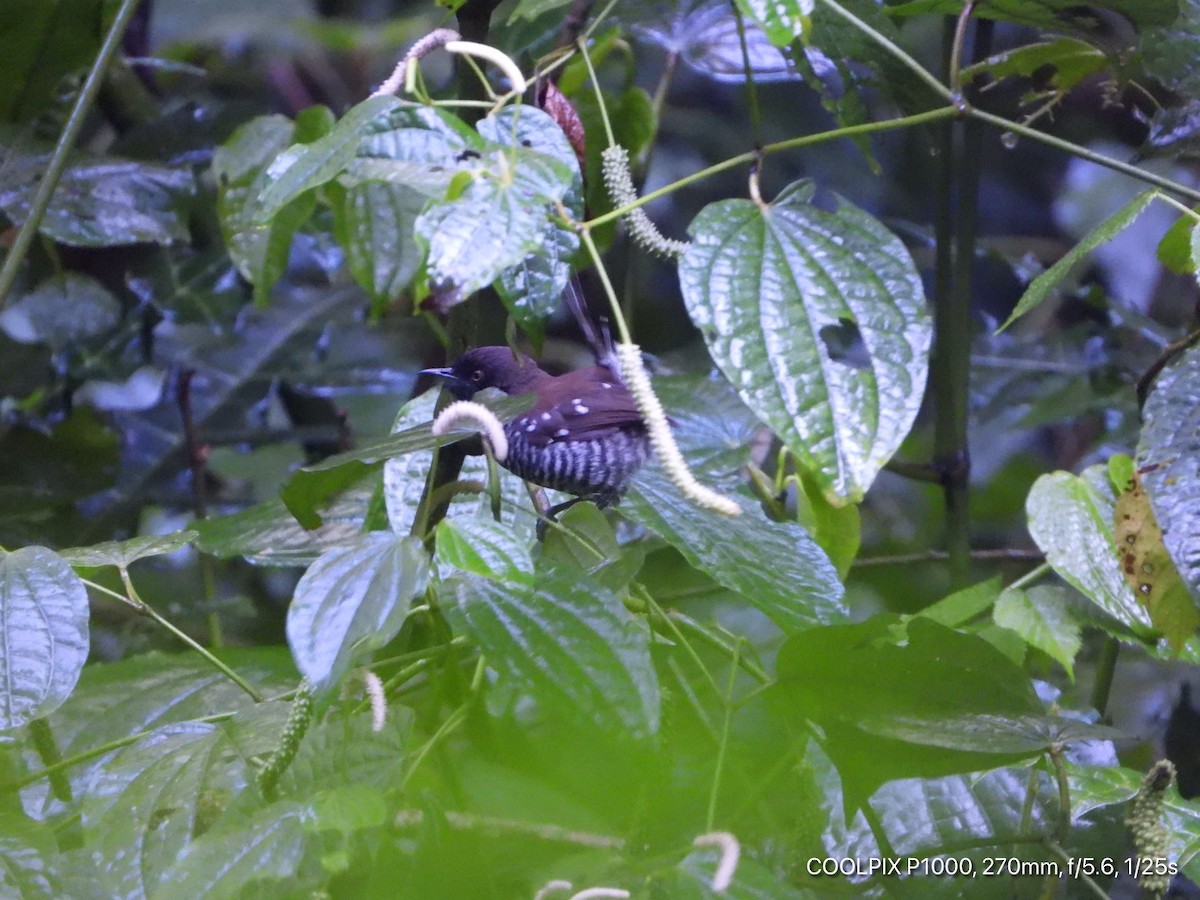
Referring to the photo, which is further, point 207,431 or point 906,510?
point 906,510

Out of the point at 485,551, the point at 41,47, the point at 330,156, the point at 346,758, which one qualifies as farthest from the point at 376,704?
the point at 41,47

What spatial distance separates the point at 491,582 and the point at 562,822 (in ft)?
0.88

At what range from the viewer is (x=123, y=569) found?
814mm

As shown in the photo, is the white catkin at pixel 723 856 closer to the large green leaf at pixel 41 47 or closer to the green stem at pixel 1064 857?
the green stem at pixel 1064 857

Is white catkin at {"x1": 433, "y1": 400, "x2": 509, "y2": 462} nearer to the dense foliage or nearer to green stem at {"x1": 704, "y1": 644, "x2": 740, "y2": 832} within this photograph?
the dense foliage

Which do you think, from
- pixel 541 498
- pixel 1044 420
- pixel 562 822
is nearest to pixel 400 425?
pixel 541 498

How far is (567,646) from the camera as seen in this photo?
2.15 feet

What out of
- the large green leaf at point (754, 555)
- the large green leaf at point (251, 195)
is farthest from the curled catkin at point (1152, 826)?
the large green leaf at point (251, 195)

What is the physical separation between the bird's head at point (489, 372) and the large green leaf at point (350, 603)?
1.28 ft

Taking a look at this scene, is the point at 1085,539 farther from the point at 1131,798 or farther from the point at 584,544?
the point at 584,544

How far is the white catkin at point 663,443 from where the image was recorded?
2.13 ft

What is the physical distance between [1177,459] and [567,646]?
549 mm

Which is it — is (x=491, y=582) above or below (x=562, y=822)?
above

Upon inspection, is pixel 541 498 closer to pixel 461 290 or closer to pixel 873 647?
pixel 873 647
